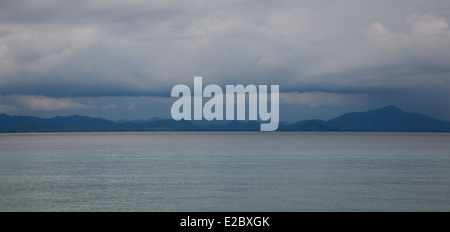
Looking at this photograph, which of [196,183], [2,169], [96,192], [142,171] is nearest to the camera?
[96,192]

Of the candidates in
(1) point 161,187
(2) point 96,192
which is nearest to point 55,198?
(2) point 96,192

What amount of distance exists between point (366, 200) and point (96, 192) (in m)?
23.4

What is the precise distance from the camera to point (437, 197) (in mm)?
39375

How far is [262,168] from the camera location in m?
64.4

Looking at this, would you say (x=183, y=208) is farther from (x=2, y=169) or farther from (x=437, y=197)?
(x=2, y=169)

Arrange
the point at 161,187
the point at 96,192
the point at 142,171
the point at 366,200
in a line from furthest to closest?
the point at 142,171 < the point at 161,187 < the point at 96,192 < the point at 366,200

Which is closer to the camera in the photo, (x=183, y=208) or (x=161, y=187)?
(x=183, y=208)

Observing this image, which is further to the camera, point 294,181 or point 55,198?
point 294,181

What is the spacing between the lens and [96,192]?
4219 centimetres

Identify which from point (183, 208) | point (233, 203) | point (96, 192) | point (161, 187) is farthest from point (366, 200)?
point (96, 192)
